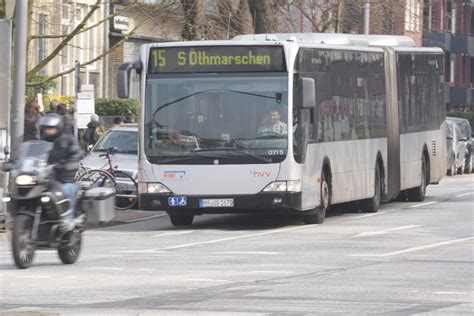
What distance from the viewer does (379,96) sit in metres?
28.6

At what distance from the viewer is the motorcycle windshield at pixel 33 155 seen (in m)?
16.4

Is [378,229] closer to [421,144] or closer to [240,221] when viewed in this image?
[240,221]

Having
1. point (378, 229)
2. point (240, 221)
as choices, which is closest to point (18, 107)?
point (240, 221)

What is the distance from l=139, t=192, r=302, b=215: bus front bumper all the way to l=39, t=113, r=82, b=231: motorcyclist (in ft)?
20.3

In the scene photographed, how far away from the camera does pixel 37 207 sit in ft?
54.0

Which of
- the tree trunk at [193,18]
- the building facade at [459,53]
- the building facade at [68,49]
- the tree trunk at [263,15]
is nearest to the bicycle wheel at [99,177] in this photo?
the tree trunk at [193,18]

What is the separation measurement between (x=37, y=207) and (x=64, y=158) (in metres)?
0.62

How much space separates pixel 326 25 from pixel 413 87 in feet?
46.7

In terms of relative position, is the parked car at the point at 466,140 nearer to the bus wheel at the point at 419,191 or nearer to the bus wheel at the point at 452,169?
the bus wheel at the point at 452,169

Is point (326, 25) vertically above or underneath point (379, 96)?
above

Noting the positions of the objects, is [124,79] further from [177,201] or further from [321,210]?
[321,210]

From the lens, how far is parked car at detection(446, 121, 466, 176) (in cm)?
4809

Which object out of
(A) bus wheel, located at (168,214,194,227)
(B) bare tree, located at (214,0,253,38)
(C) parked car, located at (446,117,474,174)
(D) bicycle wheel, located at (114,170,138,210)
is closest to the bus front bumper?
(A) bus wheel, located at (168,214,194,227)

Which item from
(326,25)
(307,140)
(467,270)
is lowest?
(467,270)
